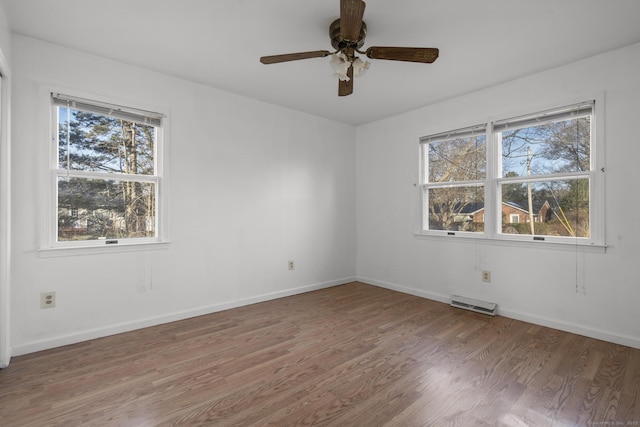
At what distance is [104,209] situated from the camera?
284 centimetres

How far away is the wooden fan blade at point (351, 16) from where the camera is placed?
165 cm

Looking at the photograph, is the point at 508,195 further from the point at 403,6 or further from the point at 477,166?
the point at 403,6

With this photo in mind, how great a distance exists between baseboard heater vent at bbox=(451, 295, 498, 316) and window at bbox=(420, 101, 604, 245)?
743mm

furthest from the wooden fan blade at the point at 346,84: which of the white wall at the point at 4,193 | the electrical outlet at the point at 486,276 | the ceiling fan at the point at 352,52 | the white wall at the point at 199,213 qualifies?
the electrical outlet at the point at 486,276

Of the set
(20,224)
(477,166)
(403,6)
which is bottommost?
(20,224)

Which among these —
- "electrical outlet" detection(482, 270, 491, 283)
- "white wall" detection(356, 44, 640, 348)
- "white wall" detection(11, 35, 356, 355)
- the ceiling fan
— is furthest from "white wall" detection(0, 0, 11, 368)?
"electrical outlet" detection(482, 270, 491, 283)

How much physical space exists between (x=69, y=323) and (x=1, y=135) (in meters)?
1.55

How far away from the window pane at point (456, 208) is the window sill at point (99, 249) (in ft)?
10.5

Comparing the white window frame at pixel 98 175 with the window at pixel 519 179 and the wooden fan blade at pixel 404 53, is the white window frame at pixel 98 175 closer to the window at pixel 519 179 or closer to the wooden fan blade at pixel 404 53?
the wooden fan blade at pixel 404 53

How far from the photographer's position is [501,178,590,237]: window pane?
285 cm

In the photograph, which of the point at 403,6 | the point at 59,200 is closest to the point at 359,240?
the point at 403,6

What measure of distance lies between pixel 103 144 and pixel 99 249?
97 centimetres

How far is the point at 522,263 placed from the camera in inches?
124

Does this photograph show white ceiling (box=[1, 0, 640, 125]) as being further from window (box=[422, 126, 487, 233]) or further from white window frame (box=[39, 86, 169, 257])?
window (box=[422, 126, 487, 233])
